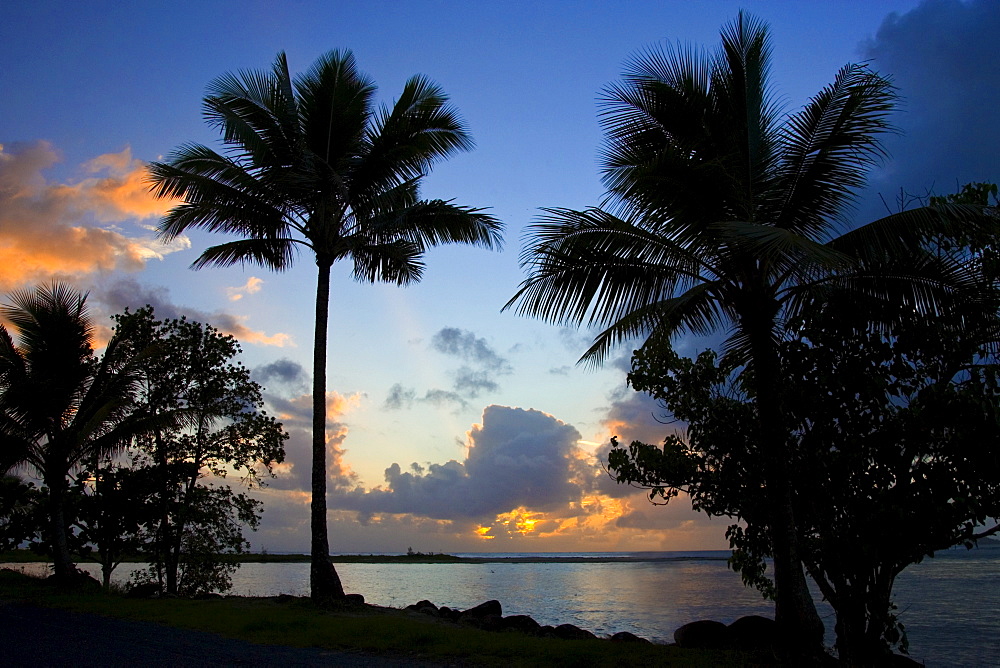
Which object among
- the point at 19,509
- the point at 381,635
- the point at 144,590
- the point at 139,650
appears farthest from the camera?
the point at 19,509

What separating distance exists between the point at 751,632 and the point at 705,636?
2.87ft

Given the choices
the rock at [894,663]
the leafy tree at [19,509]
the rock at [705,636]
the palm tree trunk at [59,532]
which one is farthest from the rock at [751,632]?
the leafy tree at [19,509]

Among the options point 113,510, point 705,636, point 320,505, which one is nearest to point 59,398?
point 113,510

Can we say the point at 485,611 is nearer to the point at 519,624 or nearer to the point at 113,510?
the point at 519,624

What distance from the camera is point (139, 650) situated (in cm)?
995

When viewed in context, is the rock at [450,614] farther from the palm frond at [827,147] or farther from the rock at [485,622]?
the palm frond at [827,147]

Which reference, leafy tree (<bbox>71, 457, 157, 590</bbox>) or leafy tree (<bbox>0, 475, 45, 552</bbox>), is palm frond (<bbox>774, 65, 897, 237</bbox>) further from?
leafy tree (<bbox>0, 475, 45, 552</bbox>)

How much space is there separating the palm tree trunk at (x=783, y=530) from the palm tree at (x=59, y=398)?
18.2 metres

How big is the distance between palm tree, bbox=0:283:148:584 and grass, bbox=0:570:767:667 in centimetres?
513

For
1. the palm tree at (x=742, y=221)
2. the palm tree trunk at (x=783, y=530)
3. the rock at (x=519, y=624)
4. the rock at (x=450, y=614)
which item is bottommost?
the rock at (x=519, y=624)

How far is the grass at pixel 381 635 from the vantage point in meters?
9.16

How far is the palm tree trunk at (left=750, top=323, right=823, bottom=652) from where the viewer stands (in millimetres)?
9047

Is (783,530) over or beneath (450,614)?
over

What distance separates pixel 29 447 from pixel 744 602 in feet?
103
